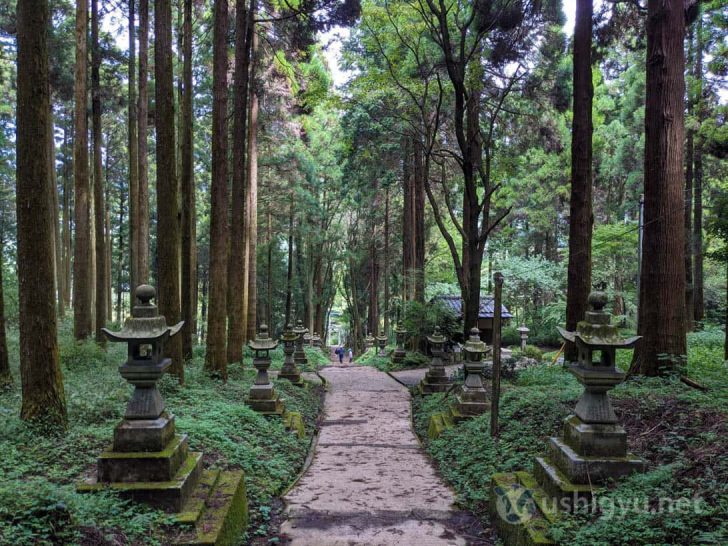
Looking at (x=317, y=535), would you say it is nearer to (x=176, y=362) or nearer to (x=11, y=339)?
(x=176, y=362)

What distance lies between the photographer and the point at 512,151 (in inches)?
626

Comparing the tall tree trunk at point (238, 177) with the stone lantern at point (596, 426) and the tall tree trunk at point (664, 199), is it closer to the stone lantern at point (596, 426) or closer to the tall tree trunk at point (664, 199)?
the tall tree trunk at point (664, 199)

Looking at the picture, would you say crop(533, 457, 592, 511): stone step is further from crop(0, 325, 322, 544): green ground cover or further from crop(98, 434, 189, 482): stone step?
crop(98, 434, 189, 482): stone step

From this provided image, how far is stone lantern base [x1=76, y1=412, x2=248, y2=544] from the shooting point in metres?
4.08

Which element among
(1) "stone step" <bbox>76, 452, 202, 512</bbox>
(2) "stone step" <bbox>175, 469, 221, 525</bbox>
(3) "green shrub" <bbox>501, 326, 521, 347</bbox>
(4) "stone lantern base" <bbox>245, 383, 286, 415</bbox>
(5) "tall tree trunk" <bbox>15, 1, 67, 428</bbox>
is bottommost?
(3) "green shrub" <bbox>501, 326, 521, 347</bbox>

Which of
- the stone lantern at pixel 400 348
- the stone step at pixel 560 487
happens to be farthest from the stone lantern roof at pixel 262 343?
the stone lantern at pixel 400 348

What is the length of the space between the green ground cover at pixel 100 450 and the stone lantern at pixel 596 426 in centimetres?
297

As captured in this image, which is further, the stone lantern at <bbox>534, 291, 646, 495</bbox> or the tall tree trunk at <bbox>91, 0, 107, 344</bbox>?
the tall tree trunk at <bbox>91, 0, 107, 344</bbox>

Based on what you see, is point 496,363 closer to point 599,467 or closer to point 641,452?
point 641,452

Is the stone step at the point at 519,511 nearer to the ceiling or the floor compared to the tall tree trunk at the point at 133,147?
nearer to the floor

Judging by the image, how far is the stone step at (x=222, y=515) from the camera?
12.6ft

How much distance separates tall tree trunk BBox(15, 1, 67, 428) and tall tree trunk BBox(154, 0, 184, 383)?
10.3 ft

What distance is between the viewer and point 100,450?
17.3 feet

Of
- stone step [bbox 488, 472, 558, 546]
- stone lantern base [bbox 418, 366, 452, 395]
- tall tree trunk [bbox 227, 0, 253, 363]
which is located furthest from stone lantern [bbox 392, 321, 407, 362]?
stone step [bbox 488, 472, 558, 546]
